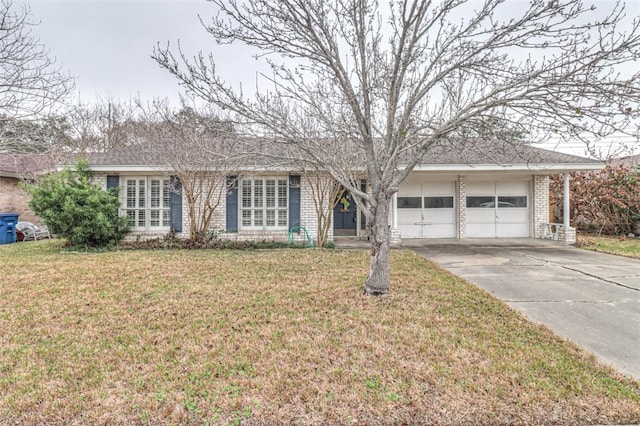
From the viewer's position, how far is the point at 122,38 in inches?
401

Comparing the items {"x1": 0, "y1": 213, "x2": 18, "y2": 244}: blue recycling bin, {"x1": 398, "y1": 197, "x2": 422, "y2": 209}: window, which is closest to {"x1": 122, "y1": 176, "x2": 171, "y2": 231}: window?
{"x1": 0, "y1": 213, "x2": 18, "y2": 244}: blue recycling bin

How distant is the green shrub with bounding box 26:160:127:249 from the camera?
9383 mm

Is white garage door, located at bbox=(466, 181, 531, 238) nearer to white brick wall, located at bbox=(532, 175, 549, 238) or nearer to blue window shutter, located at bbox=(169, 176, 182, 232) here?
white brick wall, located at bbox=(532, 175, 549, 238)

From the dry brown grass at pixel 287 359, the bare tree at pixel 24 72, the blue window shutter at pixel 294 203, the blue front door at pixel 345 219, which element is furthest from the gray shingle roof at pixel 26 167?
the blue front door at pixel 345 219

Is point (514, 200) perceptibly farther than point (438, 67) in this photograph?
Yes

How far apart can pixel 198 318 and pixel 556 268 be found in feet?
24.4

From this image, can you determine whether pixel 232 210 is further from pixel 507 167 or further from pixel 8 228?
pixel 507 167

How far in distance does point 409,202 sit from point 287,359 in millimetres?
10698

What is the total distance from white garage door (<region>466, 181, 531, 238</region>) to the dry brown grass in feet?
27.3

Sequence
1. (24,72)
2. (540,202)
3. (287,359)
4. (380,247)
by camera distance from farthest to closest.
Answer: (540,202) < (24,72) < (380,247) < (287,359)

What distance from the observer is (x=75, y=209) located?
30.4ft

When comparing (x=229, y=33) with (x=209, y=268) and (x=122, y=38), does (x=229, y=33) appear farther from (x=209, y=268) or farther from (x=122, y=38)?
(x=122, y=38)

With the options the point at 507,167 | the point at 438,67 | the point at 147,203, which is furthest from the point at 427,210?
the point at 147,203

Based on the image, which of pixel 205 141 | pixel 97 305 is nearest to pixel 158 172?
pixel 205 141
